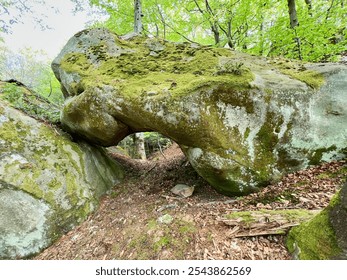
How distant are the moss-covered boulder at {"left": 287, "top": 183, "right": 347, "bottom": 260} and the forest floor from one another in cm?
35

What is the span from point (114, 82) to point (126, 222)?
325 cm

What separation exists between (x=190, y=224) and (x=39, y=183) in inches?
139

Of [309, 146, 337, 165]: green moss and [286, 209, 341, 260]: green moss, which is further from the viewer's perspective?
[309, 146, 337, 165]: green moss

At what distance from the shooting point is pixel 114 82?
4949 mm

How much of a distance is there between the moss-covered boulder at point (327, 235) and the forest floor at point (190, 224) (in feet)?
1.15

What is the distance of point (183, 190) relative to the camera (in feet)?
16.3

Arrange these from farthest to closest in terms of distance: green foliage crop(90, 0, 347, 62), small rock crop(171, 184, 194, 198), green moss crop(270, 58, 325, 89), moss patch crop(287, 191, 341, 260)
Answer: green foliage crop(90, 0, 347, 62)
small rock crop(171, 184, 194, 198)
green moss crop(270, 58, 325, 89)
moss patch crop(287, 191, 341, 260)

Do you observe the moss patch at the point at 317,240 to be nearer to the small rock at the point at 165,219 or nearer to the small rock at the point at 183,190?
the small rock at the point at 165,219

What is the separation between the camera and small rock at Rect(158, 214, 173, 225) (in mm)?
3756

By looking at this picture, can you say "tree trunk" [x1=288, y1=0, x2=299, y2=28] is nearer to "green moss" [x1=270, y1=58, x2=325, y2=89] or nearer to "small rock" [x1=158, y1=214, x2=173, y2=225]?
"green moss" [x1=270, y1=58, x2=325, y2=89]

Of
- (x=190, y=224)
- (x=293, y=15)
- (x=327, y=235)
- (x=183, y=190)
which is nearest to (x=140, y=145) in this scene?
(x=183, y=190)

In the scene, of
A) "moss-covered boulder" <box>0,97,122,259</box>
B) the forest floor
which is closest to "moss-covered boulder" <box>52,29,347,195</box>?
the forest floor
